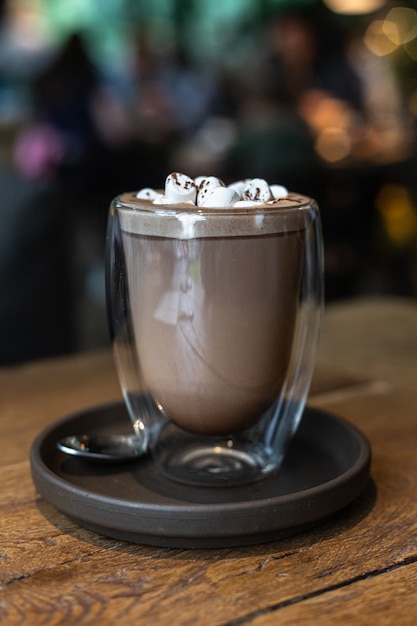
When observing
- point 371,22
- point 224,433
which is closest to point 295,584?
point 224,433

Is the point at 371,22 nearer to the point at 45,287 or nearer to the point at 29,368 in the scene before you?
the point at 45,287

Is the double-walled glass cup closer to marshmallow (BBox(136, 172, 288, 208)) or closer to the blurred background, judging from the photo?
marshmallow (BBox(136, 172, 288, 208))

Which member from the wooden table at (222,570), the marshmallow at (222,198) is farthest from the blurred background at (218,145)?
the marshmallow at (222,198)

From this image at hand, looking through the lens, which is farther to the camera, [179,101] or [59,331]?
[179,101]

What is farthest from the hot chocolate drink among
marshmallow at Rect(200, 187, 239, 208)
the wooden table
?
the wooden table

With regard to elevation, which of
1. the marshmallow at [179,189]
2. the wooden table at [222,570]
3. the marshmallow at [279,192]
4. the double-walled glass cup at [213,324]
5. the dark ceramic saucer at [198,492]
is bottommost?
the wooden table at [222,570]

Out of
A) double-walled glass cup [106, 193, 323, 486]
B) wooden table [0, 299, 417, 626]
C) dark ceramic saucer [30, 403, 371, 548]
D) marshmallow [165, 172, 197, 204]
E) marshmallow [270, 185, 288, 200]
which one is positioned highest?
marshmallow [165, 172, 197, 204]

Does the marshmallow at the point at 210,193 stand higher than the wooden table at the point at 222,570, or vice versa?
the marshmallow at the point at 210,193

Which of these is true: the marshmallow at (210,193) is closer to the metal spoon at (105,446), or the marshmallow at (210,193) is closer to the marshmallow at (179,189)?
the marshmallow at (179,189)
